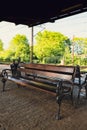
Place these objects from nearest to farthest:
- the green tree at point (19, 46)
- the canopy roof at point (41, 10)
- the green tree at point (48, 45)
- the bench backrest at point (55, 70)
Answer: the bench backrest at point (55, 70)
the canopy roof at point (41, 10)
the green tree at point (48, 45)
the green tree at point (19, 46)

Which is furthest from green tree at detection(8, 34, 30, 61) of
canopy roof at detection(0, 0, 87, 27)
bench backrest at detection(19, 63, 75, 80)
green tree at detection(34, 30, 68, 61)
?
bench backrest at detection(19, 63, 75, 80)

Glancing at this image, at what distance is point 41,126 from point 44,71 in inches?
80.1

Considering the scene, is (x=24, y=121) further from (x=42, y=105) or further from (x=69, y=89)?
(x=69, y=89)

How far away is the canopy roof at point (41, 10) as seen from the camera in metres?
5.90

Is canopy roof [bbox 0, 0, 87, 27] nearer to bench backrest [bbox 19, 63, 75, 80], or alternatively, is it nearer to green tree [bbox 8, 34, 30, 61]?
bench backrest [bbox 19, 63, 75, 80]

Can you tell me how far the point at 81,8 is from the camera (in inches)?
243

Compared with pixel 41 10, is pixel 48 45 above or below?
above

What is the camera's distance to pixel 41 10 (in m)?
6.78

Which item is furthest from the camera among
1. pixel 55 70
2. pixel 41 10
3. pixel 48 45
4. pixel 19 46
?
pixel 19 46

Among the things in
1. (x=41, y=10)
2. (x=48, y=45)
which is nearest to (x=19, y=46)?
(x=48, y=45)

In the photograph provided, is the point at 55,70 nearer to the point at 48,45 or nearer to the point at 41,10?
the point at 41,10

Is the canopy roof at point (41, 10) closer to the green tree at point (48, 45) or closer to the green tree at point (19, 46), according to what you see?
the green tree at point (48, 45)

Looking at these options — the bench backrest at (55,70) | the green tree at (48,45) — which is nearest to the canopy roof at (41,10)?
the bench backrest at (55,70)

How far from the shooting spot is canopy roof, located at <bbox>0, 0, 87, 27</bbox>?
5.90m
